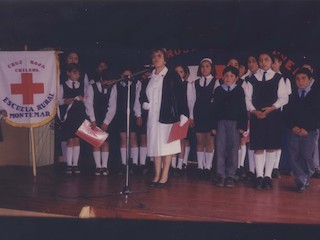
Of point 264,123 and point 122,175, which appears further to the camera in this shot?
point 122,175

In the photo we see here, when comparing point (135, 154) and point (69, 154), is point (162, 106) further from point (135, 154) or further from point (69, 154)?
point (69, 154)

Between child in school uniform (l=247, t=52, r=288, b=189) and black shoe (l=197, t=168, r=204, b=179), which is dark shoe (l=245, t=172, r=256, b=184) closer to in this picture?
child in school uniform (l=247, t=52, r=288, b=189)

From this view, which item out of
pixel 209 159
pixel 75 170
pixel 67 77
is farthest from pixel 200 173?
pixel 67 77

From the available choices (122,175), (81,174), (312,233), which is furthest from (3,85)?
(312,233)

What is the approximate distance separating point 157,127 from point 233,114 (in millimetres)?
820

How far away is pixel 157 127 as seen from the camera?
15.1 feet

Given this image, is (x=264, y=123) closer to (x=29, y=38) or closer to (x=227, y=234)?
(x=227, y=234)

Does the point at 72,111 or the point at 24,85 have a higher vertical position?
the point at 24,85

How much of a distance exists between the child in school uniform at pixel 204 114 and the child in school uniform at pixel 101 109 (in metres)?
1.01

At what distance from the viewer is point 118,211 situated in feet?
12.2

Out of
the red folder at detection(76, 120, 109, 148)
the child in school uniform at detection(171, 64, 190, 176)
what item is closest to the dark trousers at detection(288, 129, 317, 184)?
the child in school uniform at detection(171, 64, 190, 176)

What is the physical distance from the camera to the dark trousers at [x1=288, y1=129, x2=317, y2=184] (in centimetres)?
450

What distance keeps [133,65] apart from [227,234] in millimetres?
3884

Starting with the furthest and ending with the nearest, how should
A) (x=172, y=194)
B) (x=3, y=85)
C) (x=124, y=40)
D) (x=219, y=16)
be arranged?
(x=124, y=40) → (x=219, y=16) → (x=3, y=85) → (x=172, y=194)
